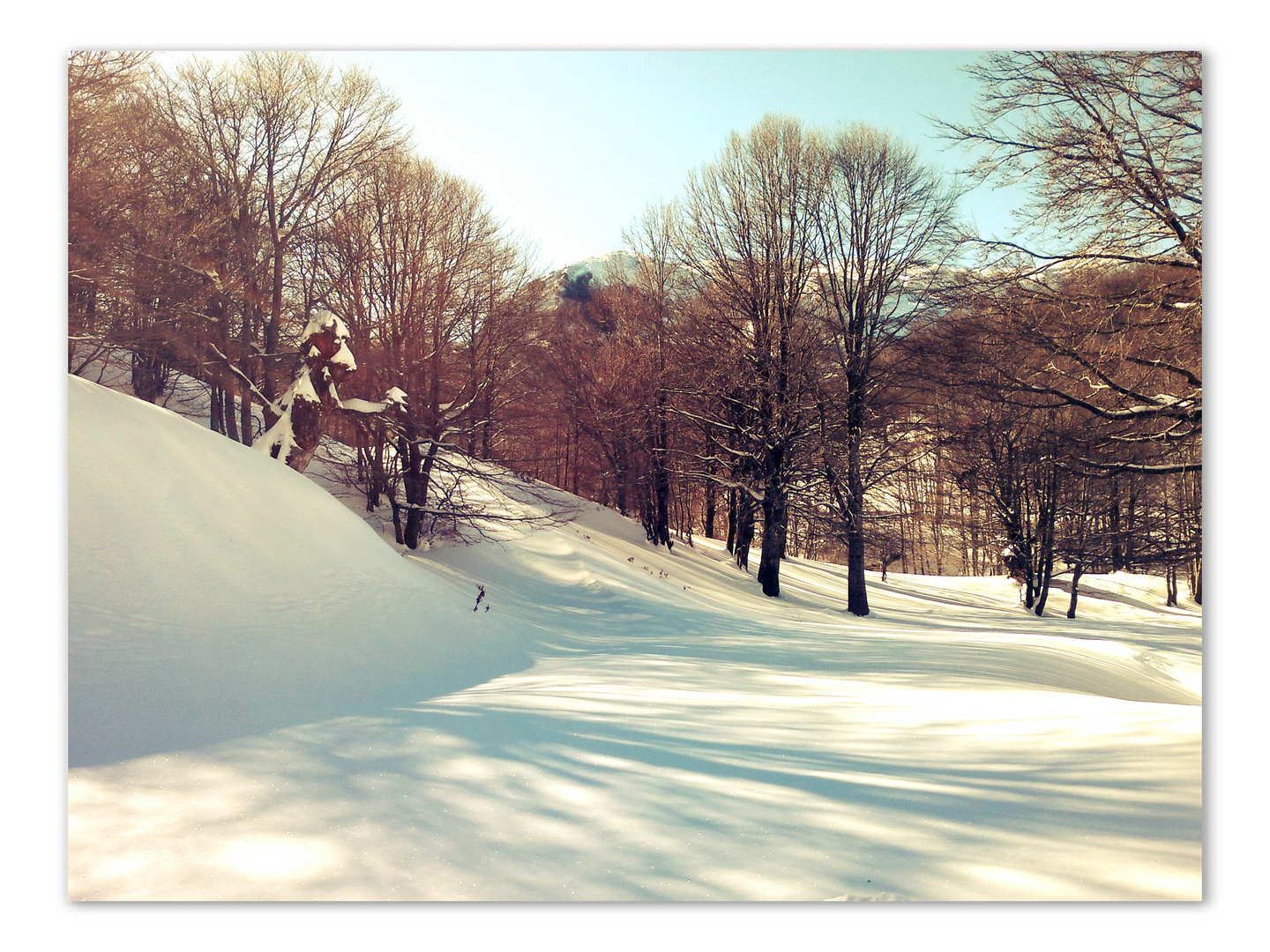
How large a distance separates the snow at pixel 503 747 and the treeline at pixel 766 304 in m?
2.07

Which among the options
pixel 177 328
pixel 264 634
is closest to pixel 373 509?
pixel 177 328

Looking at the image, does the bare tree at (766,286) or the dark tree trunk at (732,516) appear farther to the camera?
the dark tree trunk at (732,516)

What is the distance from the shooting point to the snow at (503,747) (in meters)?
2.58

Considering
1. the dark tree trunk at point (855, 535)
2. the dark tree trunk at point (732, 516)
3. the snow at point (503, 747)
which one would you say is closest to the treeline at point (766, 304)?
the dark tree trunk at point (855, 535)

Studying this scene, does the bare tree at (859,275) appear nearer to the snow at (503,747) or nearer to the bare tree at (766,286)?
the bare tree at (766,286)

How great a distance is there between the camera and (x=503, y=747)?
3.39 meters

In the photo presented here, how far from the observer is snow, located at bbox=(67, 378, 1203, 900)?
2582 millimetres

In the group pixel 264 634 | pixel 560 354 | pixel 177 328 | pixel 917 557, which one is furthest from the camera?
pixel 917 557

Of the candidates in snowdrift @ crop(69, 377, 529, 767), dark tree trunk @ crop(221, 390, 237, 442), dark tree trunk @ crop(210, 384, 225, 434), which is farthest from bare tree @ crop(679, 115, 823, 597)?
dark tree trunk @ crop(210, 384, 225, 434)

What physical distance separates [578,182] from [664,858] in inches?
190
